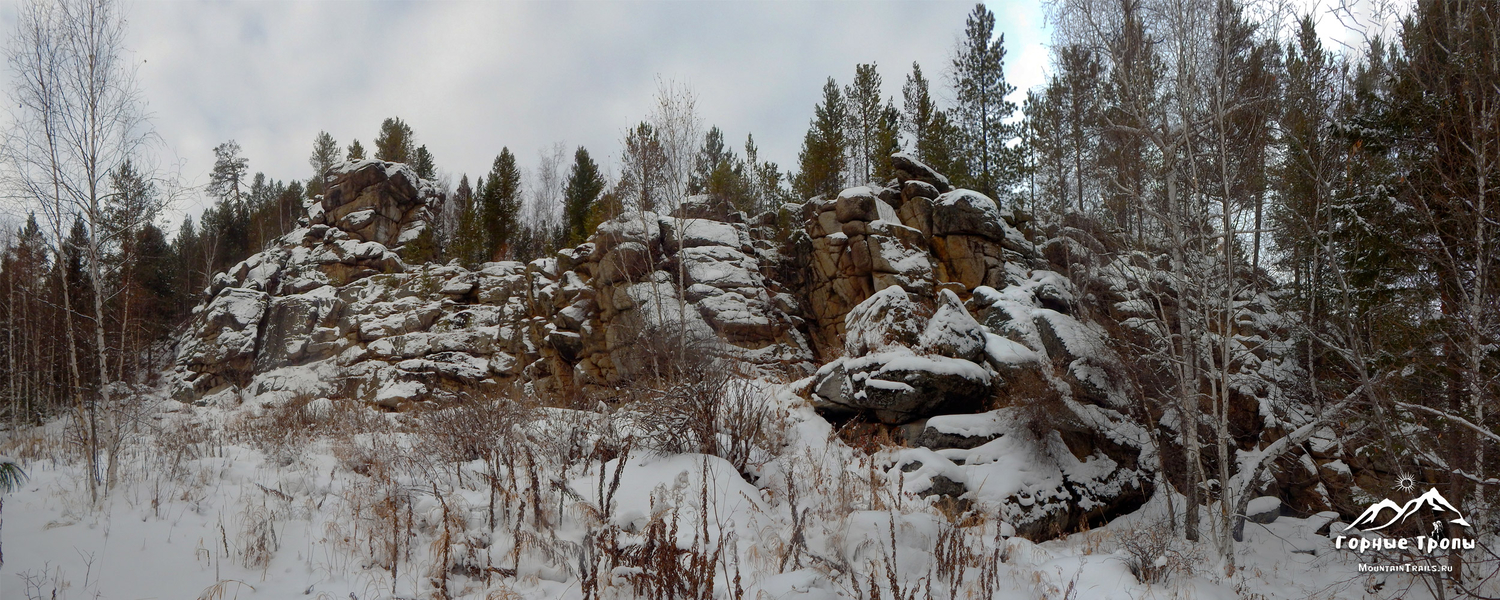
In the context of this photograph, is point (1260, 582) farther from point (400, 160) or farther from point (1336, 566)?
point (400, 160)

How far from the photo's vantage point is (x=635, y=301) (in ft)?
78.6

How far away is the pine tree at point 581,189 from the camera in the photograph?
121 ft

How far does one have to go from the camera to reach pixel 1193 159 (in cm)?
991

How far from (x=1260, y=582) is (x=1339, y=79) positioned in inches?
451

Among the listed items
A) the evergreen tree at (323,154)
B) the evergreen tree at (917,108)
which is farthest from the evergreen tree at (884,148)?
the evergreen tree at (323,154)

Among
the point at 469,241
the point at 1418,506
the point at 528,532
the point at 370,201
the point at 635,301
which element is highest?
the point at 370,201

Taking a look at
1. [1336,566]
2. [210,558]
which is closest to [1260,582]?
[1336,566]

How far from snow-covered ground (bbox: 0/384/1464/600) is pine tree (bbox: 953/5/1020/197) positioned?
78.7ft

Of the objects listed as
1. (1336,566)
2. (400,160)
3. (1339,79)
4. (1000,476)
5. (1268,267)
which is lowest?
(1336,566)

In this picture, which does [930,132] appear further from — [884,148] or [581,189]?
[581,189]

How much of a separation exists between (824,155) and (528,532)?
93.8 ft

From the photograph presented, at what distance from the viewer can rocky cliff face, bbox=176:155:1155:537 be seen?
14578 mm

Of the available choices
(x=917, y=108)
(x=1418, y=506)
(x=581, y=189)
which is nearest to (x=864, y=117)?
(x=917, y=108)

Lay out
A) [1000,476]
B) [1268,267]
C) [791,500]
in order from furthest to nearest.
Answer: [1268,267] → [1000,476] → [791,500]
